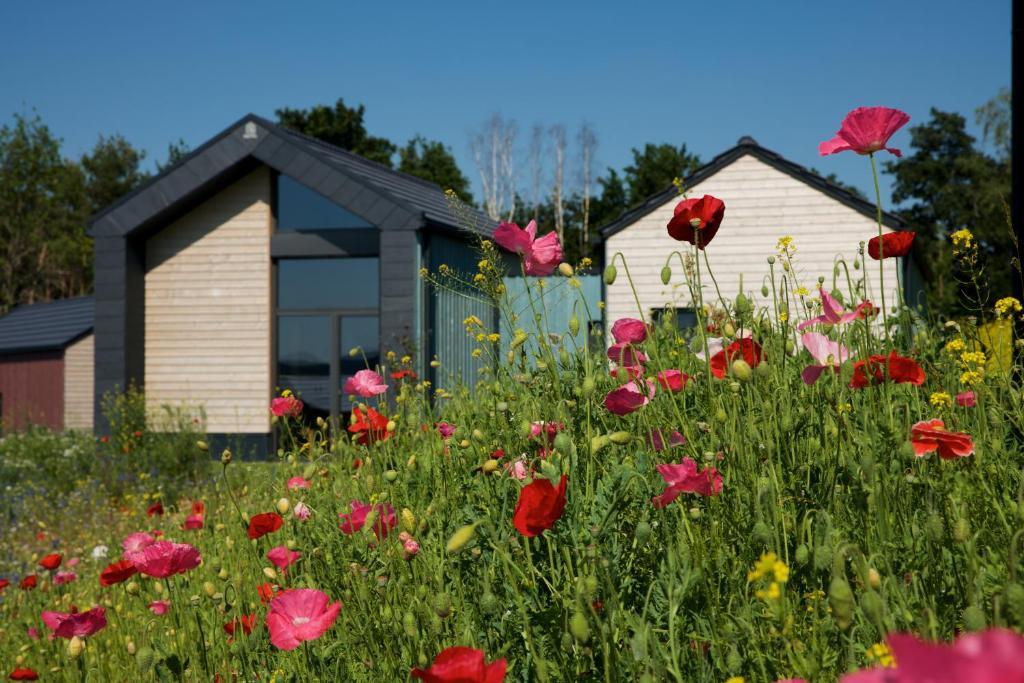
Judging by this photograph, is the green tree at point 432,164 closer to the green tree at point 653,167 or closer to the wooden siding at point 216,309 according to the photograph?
the green tree at point 653,167

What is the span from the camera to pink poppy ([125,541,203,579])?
7.78 ft

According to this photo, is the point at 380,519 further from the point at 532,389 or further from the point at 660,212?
the point at 660,212

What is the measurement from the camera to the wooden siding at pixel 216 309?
48.5 ft

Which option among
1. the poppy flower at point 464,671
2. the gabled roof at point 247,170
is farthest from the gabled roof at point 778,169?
the poppy flower at point 464,671

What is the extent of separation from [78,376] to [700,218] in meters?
23.2

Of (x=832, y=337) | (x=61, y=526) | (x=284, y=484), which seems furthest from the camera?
(x=61, y=526)

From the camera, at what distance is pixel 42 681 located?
11.0ft

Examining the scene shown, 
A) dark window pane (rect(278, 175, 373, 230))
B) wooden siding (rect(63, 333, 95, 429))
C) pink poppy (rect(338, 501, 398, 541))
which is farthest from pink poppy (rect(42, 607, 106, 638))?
wooden siding (rect(63, 333, 95, 429))

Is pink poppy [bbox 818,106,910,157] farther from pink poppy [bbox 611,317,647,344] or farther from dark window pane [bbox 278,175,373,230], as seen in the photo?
dark window pane [bbox 278,175,373,230]

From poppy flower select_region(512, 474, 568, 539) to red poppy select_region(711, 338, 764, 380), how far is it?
0.68 metres

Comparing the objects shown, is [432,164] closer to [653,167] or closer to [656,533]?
[653,167]

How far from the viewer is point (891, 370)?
7.19 ft

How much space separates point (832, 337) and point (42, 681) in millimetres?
3169

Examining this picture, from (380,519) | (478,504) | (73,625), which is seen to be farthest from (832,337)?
(73,625)
